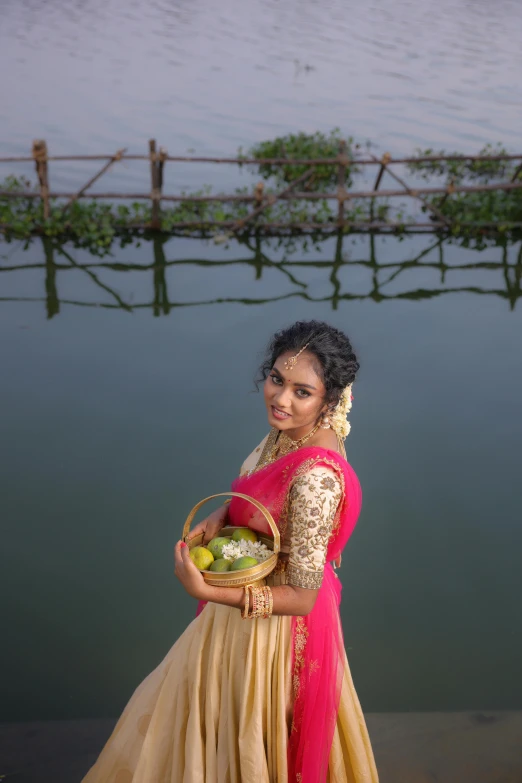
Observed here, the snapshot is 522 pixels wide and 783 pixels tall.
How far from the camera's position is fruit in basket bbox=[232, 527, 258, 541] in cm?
196

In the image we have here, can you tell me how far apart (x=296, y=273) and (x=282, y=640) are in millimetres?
5982

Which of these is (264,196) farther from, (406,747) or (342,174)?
(406,747)

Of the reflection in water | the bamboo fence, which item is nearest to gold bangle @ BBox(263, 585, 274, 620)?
the reflection in water

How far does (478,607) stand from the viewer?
3.71m

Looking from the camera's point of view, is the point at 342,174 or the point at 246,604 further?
the point at 342,174

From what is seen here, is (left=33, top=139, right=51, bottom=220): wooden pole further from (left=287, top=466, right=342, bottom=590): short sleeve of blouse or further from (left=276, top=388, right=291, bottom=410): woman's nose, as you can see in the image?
(left=287, top=466, right=342, bottom=590): short sleeve of blouse

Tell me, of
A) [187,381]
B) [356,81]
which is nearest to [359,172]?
[187,381]

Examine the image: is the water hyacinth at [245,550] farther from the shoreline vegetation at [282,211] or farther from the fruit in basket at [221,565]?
the shoreline vegetation at [282,211]

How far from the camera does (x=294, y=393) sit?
73.0 inches

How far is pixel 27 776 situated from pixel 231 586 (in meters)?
1.44

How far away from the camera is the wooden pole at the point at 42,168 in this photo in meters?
7.64

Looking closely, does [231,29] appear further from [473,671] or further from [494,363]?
[473,671]

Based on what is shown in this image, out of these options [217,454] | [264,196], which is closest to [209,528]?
[217,454]

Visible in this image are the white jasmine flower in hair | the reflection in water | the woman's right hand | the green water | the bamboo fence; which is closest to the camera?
the white jasmine flower in hair
